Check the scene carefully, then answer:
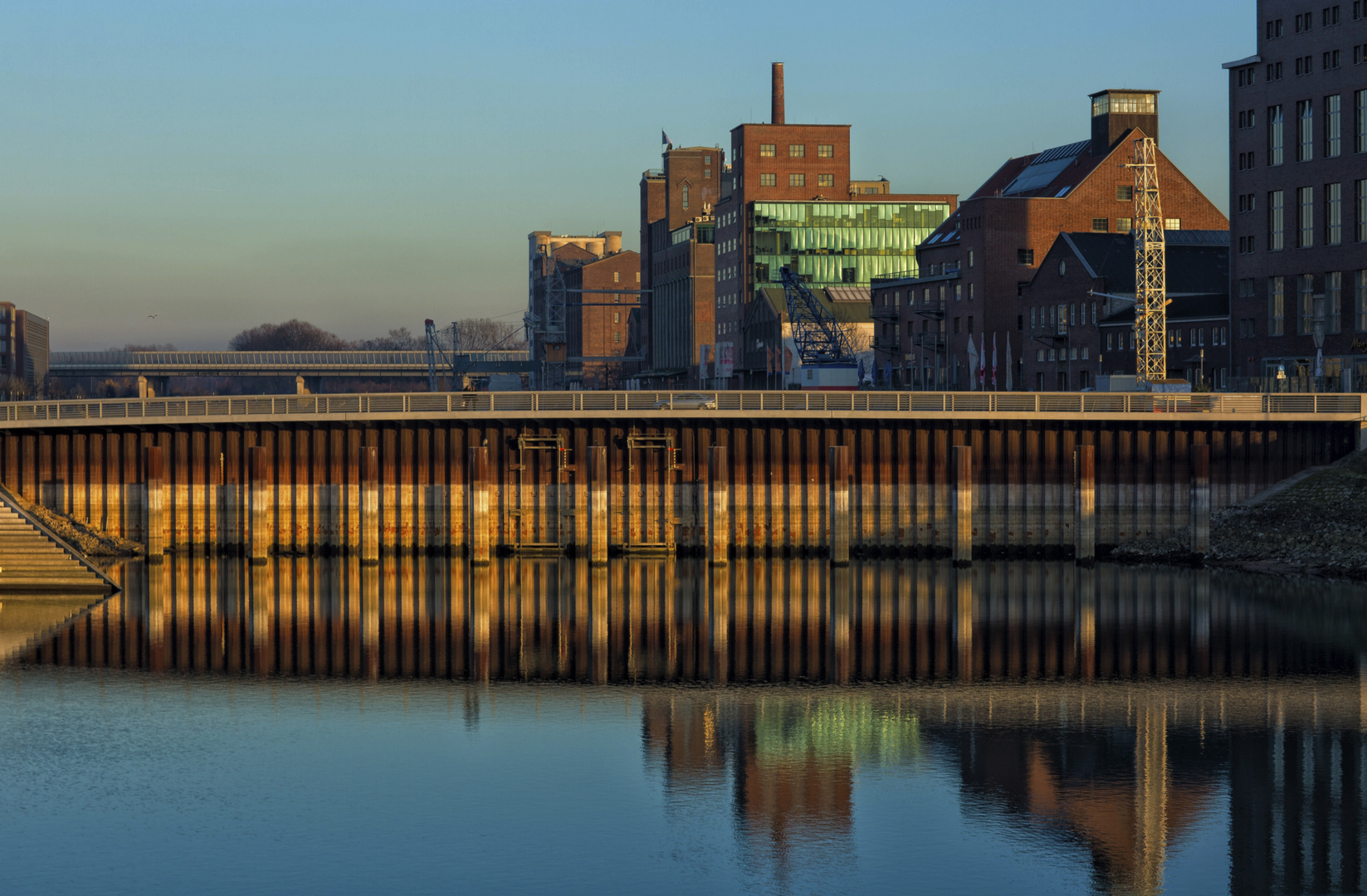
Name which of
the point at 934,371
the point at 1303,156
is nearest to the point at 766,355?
the point at 934,371

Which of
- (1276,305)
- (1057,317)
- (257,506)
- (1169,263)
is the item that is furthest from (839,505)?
(1169,263)

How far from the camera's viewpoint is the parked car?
77.2 metres

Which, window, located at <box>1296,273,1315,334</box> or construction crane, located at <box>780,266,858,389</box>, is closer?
window, located at <box>1296,273,1315,334</box>

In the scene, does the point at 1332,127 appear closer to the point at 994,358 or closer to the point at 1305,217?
the point at 1305,217

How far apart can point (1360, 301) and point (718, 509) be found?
50184 mm

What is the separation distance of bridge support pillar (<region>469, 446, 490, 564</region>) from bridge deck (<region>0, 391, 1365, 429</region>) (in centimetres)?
211

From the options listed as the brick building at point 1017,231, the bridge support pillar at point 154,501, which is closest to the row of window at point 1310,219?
the brick building at point 1017,231

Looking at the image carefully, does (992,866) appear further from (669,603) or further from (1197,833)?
(669,603)

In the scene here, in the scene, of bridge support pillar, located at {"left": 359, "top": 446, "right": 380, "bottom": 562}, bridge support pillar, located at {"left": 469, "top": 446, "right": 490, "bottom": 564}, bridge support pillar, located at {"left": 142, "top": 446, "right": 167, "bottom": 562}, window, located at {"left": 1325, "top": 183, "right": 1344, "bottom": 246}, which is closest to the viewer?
bridge support pillar, located at {"left": 469, "top": 446, "right": 490, "bottom": 564}

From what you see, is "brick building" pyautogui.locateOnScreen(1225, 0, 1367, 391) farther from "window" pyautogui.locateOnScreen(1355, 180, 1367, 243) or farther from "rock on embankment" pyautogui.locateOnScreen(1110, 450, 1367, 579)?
"rock on embankment" pyautogui.locateOnScreen(1110, 450, 1367, 579)

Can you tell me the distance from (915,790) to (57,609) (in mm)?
41413

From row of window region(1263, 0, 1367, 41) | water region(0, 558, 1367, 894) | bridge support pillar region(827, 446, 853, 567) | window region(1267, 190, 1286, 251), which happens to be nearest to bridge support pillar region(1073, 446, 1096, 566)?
water region(0, 558, 1367, 894)

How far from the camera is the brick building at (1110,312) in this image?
11962cm

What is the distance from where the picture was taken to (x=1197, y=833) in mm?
32375
